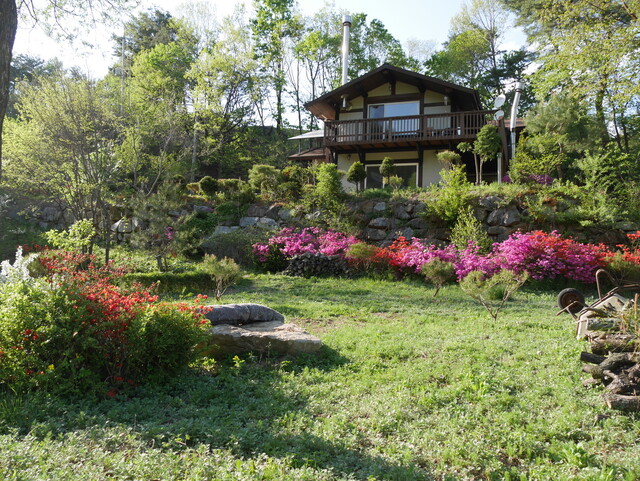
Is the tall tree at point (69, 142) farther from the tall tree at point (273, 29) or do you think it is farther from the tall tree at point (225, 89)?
the tall tree at point (273, 29)

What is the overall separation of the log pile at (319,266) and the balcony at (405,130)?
23.1ft

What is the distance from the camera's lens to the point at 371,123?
56.3 feet

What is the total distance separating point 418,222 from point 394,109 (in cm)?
721

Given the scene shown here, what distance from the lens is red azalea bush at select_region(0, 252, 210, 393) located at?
3637 millimetres

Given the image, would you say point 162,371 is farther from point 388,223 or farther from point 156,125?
point 156,125

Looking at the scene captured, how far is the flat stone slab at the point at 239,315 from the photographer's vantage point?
5320 mm

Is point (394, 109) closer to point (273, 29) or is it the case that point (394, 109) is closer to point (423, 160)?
point (423, 160)

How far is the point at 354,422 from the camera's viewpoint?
3.34 metres

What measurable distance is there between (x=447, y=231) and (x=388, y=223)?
1916mm

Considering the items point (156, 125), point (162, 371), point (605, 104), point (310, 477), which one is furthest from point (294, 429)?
Answer: point (605, 104)

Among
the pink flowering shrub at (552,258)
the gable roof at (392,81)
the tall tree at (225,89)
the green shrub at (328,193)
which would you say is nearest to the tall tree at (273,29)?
the tall tree at (225,89)

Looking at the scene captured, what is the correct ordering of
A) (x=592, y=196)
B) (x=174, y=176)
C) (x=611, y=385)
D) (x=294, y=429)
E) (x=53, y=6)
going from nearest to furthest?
(x=294, y=429), (x=611, y=385), (x=53, y=6), (x=592, y=196), (x=174, y=176)

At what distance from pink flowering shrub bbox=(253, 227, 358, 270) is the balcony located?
568 centimetres

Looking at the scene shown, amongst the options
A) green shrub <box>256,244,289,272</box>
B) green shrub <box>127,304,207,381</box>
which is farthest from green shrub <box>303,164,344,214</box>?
green shrub <box>127,304,207,381</box>
